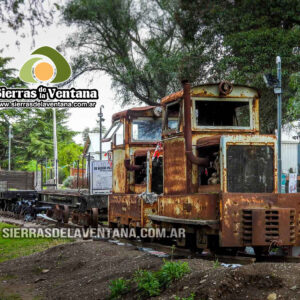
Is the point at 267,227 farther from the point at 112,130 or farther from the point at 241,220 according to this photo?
the point at 112,130

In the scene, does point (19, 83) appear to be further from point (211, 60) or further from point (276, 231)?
point (276, 231)

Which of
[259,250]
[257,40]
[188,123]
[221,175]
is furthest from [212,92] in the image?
[257,40]

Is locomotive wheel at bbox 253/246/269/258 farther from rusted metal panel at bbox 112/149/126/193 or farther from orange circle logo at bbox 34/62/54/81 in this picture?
orange circle logo at bbox 34/62/54/81

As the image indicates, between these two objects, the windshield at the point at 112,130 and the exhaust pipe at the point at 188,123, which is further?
the windshield at the point at 112,130

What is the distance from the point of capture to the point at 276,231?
316 inches

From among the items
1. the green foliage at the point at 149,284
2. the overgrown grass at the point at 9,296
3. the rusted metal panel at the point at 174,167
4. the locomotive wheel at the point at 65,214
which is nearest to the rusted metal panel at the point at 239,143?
the rusted metal panel at the point at 174,167

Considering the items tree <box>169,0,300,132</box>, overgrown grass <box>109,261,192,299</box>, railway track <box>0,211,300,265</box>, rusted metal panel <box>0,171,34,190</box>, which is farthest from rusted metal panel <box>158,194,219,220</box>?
rusted metal panel <box>0,171,34,190</box>

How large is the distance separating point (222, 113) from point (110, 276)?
354cm

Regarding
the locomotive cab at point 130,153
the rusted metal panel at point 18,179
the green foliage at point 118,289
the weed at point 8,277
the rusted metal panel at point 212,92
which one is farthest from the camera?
the rusted metal panel at point 18,179

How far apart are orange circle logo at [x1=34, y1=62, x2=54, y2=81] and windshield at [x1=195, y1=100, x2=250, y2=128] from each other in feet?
49.9

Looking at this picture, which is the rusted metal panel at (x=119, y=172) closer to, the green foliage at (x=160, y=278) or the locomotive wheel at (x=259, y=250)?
the locomotive wheel at (x=259, y=250)

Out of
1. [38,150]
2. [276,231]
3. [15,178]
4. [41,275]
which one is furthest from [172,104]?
Answer: [38,150]

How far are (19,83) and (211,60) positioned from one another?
17.6 metres

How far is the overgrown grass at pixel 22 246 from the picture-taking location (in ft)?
38.6
